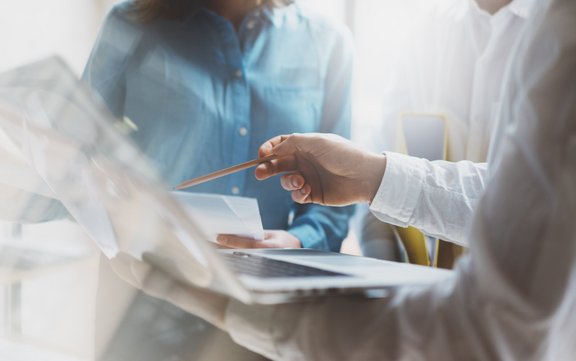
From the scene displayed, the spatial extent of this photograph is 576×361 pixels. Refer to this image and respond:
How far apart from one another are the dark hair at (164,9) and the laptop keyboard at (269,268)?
776mm

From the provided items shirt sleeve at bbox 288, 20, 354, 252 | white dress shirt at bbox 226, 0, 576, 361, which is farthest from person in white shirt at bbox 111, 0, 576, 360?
shirt sleeve at bbox 288, 20, 354, 252

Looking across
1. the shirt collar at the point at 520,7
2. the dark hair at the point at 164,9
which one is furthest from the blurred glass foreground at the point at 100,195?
the shirt collar at the point at 520,7

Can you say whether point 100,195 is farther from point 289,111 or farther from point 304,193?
point 289,111

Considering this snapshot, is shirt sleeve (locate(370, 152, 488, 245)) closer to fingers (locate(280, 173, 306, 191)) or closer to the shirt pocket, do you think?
fingers (locate(280, 173, 306, 191))

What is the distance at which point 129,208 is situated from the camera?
468 millimetres

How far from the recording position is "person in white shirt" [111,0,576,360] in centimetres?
31

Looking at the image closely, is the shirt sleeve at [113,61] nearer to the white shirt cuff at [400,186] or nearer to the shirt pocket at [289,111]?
the shirt pocket at [289,111]

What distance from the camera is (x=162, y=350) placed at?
101 cm

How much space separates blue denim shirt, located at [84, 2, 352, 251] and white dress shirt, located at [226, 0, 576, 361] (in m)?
0.71

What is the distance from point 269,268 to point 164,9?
88 centimetres

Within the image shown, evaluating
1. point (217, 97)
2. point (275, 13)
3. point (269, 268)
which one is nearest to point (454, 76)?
point (275, 13)

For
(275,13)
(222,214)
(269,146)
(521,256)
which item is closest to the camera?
(521,256)

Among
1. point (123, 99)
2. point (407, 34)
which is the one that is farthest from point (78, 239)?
point (407, 34)

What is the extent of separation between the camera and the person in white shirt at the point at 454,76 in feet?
3.90
